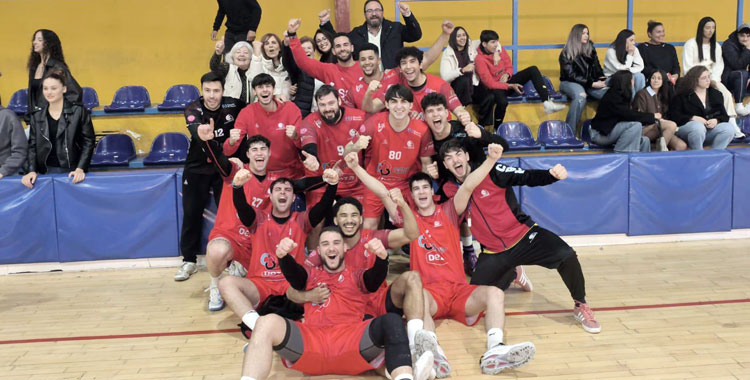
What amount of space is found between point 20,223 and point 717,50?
31.9 ft

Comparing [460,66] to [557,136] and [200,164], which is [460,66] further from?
[200,164]

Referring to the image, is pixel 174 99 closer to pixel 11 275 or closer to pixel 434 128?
pixel 11 275

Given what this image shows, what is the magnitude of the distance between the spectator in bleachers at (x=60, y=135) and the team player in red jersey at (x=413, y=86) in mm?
3163

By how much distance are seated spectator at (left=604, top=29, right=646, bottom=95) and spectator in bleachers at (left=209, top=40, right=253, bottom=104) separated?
5253 mm

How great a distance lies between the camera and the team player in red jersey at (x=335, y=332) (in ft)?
14.8

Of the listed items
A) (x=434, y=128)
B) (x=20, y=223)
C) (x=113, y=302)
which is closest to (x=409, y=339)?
(x=434, y=128)

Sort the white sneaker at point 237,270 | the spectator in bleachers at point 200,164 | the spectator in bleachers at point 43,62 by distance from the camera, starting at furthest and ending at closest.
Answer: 1. the spectator in bleachers at point 43,62
2. the white sneaker at point 237,270
3. the spectator in bleachers at point 200,164

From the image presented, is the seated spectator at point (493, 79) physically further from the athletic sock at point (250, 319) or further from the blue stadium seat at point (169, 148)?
the athletic sock at point (250, 319)

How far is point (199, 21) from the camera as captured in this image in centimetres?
1150

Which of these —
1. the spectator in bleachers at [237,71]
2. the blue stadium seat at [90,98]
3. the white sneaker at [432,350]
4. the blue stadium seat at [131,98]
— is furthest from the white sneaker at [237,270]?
the blue stadium seat at [90,98]

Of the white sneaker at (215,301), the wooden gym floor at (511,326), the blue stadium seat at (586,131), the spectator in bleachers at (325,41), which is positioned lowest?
the wooden gym floor at (511,326)

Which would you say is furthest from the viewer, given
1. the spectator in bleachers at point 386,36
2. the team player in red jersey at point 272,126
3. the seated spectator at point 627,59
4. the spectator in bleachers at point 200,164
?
the seated spectator at point 627,59

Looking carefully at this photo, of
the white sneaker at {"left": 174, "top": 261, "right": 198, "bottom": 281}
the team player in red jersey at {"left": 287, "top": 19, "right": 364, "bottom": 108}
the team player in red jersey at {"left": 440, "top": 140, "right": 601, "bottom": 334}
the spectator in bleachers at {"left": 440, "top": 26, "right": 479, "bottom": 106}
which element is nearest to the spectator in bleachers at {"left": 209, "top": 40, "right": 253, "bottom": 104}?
the team player in red jersey at {"left": 287, "top": 19, "right": 364, "bottom": 108}

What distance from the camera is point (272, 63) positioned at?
855cm
